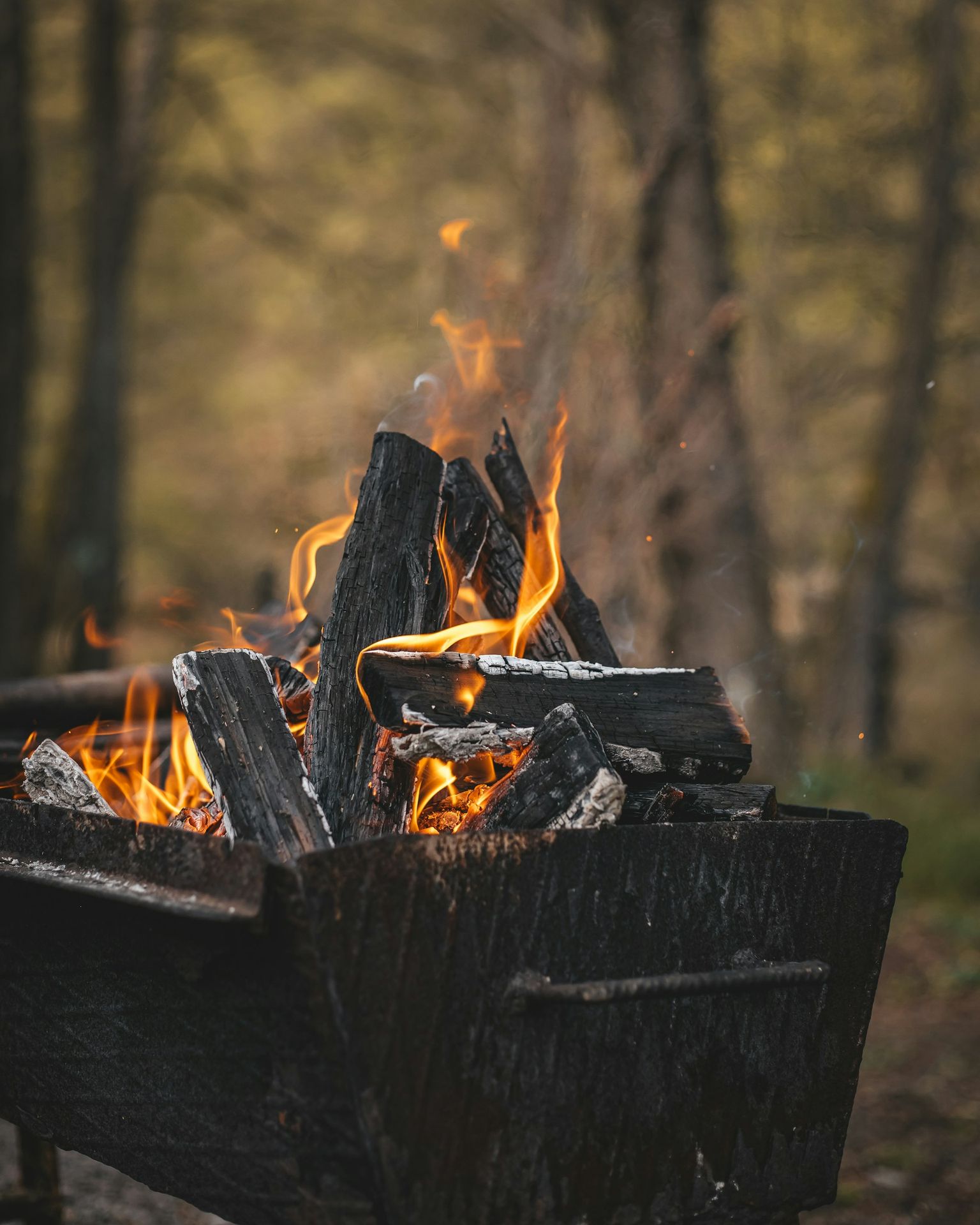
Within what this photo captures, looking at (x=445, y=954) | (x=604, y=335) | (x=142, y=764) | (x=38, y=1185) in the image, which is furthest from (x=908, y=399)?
(x=445, y=954)

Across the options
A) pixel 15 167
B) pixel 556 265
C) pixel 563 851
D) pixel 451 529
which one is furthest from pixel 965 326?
pixel 563 851

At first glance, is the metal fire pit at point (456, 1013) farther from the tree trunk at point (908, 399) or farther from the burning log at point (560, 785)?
the tree trunk at point (908, 399)

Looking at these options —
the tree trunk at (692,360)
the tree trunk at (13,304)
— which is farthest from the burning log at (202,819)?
the tree trunk at (13,304)

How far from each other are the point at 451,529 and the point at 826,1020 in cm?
112

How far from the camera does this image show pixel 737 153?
9758 mm

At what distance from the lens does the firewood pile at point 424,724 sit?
5.63ft

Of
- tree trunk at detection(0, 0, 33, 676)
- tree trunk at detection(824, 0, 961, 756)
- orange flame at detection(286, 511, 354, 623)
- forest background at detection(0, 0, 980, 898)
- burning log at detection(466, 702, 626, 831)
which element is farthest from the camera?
tree trunk at detection(824, 0, 961, 756)

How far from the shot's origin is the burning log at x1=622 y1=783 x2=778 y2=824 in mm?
1845

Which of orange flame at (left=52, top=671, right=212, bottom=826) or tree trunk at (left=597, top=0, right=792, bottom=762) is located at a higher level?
tree trunk at (left=597, top=0, right=792, bottom=762)

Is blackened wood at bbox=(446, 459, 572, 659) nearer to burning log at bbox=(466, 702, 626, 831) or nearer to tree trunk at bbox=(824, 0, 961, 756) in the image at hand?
burning log at bbox=(466, 702, 626, 831)

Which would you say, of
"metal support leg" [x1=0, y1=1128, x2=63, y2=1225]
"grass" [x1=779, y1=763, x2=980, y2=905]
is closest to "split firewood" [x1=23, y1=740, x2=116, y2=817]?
"metal support leg" [x1=0, y1=1128, x2=63, y2=1225]

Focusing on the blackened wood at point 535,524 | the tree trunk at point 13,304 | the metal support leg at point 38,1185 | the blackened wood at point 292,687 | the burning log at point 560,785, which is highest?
the tree trunk at point 13,304

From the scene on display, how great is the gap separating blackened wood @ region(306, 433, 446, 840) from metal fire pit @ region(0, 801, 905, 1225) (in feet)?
1.30

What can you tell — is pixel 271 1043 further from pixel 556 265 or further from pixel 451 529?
pixel 556 265
